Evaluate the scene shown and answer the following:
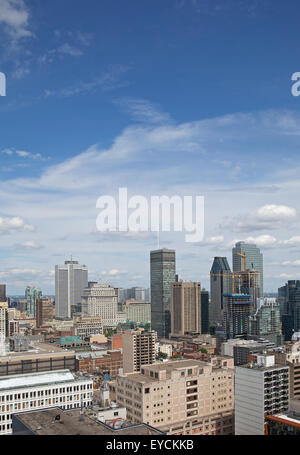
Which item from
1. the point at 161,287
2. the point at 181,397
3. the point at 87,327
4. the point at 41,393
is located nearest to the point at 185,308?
the point at 161,287

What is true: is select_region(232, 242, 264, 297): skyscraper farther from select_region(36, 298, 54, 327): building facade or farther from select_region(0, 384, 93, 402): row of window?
select_region(0, 384, 93, 402): row of window

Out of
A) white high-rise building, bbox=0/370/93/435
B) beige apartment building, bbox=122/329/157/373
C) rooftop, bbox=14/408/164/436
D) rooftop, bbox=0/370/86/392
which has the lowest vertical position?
beige apartment building, bbox=122/329/157/373

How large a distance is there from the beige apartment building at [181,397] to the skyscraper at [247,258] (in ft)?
400

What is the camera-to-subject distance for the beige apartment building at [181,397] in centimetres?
2705

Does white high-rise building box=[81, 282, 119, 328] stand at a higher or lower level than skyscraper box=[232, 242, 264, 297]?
lower

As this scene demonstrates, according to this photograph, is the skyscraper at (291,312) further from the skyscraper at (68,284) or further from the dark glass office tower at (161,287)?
the skyscraper at (68,284)

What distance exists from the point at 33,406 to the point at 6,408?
5.73ft

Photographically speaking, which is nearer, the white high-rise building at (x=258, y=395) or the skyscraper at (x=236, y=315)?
the white high-rise building at (x=258, y=395)

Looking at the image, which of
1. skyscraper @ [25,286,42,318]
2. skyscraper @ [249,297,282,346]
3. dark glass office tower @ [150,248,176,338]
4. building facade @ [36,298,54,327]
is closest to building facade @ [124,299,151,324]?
dark glass office tower @ [150,248,176,338]

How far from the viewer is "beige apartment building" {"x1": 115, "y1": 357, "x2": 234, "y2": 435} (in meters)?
27.0

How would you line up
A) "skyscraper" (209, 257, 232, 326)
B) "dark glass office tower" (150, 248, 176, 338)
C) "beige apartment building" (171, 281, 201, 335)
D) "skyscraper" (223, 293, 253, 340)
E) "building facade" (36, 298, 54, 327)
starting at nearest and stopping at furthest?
"skyscraper" (223, 293, 253, 340) < "beige apartment building" (171, 281, 201, 335) < "dark glass office tower" (150, 248, 176, 338) < "building facade" (36, 298, 54, 327) < "skyscraper" (209, 257, 232, 326)

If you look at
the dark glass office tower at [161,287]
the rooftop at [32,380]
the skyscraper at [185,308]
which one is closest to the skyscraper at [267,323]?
the skyscraper at [185,308]

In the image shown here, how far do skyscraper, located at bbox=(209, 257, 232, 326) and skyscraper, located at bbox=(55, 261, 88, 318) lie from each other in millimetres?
53311

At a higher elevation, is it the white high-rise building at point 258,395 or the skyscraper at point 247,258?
the skyscraper at point 247,258
